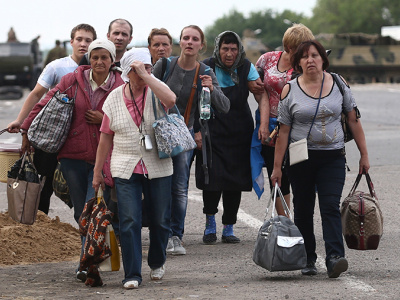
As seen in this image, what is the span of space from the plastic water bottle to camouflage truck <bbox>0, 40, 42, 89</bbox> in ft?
119

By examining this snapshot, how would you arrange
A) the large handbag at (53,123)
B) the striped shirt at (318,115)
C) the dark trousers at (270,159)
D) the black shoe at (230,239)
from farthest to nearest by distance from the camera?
the black shoe at (230,239) → the dark trousers at (270,159) → the large handbag at (53,123) → the striped shirt at (318,115)

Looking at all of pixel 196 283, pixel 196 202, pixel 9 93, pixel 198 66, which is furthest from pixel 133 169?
pixel 9 93

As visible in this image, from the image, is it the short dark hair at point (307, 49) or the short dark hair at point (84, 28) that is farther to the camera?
the short dark hair at point (84, 28)

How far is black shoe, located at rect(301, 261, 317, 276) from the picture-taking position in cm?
712

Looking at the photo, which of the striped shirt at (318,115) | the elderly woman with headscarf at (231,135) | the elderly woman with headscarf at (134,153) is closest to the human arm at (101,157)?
the elderly woman with headscarf at (134,153)

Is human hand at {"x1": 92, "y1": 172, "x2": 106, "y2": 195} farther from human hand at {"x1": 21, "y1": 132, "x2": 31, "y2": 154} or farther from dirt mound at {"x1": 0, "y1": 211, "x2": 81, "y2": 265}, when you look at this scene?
dirt mound at {"x1": 0, "y1": 211, "x2": 81, "y2": 265}

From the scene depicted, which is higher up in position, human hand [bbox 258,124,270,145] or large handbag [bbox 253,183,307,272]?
human hand [bbox 258,124,270,145]

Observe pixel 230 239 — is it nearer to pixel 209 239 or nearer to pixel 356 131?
pixel 209 239

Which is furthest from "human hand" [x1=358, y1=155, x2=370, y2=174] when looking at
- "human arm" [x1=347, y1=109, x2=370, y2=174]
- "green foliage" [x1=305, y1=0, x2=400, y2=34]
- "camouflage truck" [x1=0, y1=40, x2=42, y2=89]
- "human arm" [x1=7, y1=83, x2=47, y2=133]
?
"green foliage" [x1=305, y1=0, x2=400, y2=34]

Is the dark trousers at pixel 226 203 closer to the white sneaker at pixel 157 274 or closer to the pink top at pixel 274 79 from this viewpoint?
the pink top at pixel 274 79

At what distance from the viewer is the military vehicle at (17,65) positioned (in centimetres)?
4406

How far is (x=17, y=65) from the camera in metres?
44.0

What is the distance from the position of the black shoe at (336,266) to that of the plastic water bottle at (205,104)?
5.67 ft

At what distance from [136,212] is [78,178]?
0.80 meters
